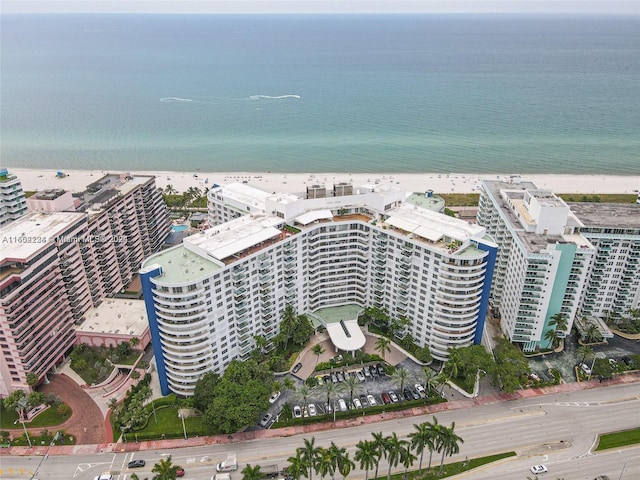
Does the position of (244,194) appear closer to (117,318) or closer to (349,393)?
(117,318)

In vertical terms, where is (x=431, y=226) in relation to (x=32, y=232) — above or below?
above

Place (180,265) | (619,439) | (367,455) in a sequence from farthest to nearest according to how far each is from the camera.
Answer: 1. (180,265)
2. (619,439)
3. (367,455)

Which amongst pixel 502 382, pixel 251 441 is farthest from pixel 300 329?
pixel 502 382

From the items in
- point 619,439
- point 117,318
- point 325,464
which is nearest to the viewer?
point 325,464

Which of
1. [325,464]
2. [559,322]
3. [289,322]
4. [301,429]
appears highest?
[289,322]

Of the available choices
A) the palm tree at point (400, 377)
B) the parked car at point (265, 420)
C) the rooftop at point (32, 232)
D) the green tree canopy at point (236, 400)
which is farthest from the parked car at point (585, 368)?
the rooftop at point (32, 232)

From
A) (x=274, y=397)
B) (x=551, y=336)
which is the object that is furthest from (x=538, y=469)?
(x=274, y=397)
